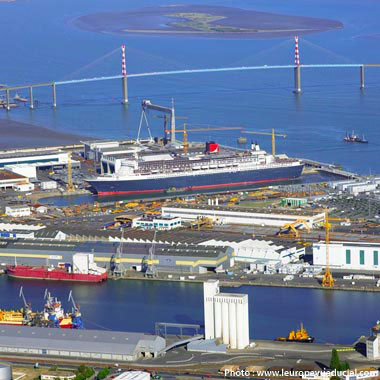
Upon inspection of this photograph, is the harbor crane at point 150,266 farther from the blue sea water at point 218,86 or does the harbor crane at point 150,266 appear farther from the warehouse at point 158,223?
the blue sea water at point 218,86

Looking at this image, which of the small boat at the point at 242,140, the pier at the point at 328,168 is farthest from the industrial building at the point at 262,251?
the small boat at the point at 242,140

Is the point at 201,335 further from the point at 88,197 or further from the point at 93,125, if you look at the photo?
the point at 93,125

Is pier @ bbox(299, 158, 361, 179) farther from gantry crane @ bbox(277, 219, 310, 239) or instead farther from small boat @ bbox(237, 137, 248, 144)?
gantry crane @ bbox(277, 219, 310, 239)

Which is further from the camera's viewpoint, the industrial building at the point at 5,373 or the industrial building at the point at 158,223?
the industrial building at the point at 158,223

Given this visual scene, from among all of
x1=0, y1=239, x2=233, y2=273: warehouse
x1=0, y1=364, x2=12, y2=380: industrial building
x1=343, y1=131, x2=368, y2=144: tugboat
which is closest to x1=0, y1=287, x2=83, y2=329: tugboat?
x1=0, y1=364, x2=12, y2=380: industrial building

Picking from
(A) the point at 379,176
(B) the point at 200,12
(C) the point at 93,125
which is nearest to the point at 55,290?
(A) the point at 379,176

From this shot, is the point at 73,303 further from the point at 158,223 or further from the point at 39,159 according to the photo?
the point at 39,159
